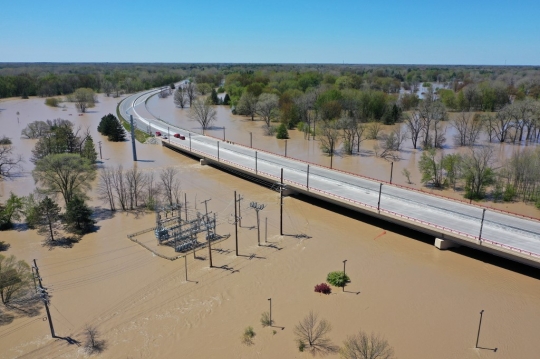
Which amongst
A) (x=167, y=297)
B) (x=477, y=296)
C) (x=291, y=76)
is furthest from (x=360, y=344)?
(x=291, y=76)

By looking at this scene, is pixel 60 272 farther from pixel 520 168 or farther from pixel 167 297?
pixel 520 168

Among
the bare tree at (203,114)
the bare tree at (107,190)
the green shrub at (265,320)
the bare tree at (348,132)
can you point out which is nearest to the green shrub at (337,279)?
the green shrub at (265,320)

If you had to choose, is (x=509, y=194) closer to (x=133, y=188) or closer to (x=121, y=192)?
(x=133, y=188)

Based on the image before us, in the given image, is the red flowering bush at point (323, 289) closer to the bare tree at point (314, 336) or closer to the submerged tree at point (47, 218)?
the bare tree at point (314, 336)

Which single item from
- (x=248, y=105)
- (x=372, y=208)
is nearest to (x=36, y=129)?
(x=248, y=105)

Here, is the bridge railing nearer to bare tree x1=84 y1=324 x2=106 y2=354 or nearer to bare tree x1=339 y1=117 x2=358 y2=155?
bare tree x1=339 y1=117 x2=358 y2=155

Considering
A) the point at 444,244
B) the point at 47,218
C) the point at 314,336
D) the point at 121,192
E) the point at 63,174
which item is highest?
the point at 63,174
